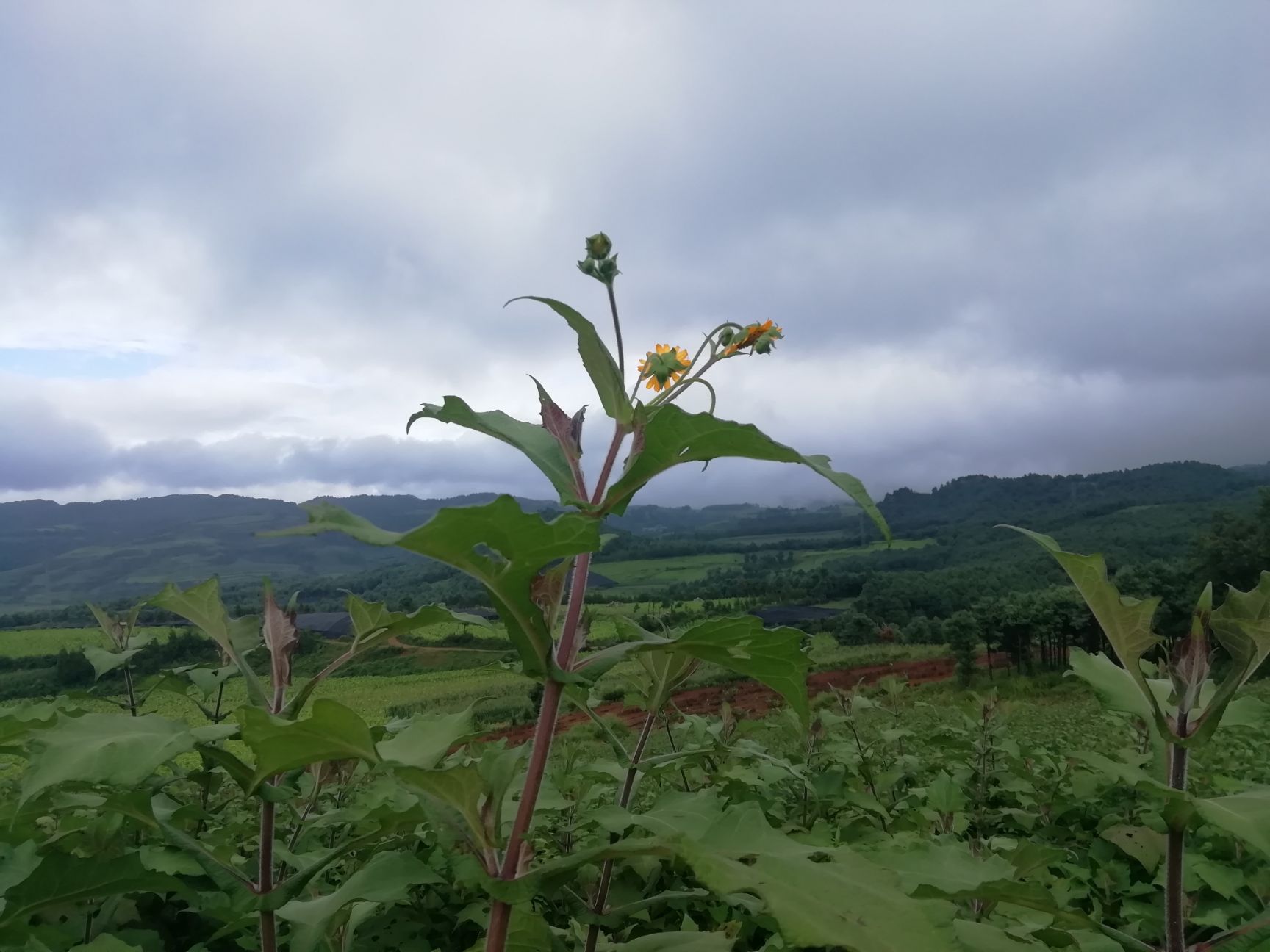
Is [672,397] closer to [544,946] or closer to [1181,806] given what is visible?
[544,946]

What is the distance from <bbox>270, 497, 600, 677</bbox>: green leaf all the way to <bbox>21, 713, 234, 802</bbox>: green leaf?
0.75m

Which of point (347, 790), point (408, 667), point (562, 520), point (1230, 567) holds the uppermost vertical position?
point (562, 520)

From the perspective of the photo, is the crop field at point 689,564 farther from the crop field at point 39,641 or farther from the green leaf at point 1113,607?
the green leaf at point 1113,607

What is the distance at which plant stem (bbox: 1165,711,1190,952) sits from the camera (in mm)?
1655

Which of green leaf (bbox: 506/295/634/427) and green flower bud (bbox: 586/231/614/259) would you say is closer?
green leaf (bbox: 506/295/634/427)

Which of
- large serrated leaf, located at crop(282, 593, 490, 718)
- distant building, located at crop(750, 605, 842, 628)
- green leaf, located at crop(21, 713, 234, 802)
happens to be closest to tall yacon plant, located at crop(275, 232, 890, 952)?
large serrated leaf, located at crop(282, 593, 490, 718)

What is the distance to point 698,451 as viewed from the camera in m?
1.35

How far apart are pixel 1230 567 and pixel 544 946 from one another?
46.4 m

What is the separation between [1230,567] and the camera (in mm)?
36250

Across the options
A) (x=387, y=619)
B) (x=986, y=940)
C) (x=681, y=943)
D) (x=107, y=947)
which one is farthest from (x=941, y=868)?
(x=107, y=947)

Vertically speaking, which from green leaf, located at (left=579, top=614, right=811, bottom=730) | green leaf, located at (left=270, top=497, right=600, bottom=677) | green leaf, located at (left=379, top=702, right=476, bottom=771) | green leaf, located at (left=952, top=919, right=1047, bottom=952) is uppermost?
green leaf, located at (left=270, top=497, right=600, bottom=677)

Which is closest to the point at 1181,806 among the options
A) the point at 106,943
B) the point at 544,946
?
the point at 544,946

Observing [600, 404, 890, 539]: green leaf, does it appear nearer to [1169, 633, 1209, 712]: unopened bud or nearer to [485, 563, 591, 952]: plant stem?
[485, 563, 591, 952]: plant stem

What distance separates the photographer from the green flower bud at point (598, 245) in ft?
6.11
